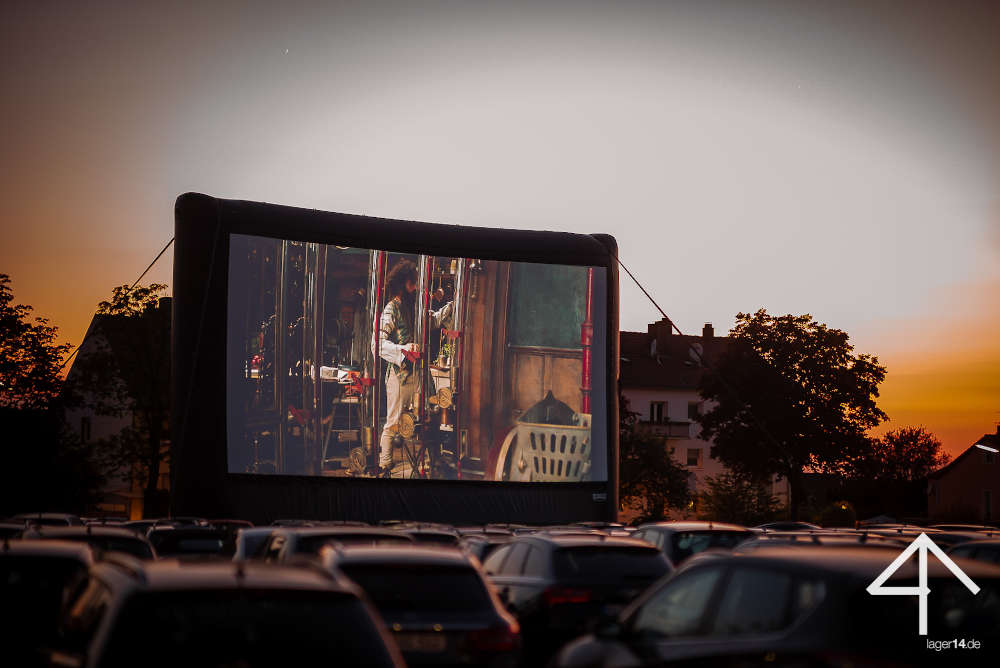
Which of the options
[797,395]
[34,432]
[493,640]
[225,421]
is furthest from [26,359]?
[493,640]

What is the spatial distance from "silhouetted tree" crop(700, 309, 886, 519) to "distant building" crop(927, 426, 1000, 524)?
9.34m

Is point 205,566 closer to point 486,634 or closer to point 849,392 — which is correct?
point 486,634

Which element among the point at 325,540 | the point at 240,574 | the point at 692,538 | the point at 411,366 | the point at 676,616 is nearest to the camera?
the point at 240,574

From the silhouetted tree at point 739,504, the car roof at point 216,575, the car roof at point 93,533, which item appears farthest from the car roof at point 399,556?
the silhouetted tree at point 739,504

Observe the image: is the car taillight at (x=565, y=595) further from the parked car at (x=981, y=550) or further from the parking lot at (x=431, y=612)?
the parked car at (x=981, y=550)

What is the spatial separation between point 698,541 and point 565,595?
5153mm

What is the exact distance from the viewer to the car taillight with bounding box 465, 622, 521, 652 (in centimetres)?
847

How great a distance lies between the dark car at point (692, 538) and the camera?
16641mm

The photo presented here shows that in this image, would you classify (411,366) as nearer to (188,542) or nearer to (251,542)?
(188,542)

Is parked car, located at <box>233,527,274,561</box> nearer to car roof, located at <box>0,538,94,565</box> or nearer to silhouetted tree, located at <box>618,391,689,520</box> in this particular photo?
car roof, located at <box>0,538,94,565</box>

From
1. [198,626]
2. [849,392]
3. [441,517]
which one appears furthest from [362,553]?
[849,392]

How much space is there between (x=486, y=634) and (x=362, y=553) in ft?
3.94

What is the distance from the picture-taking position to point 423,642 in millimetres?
8469

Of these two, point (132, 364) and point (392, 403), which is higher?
point (132, 364)
